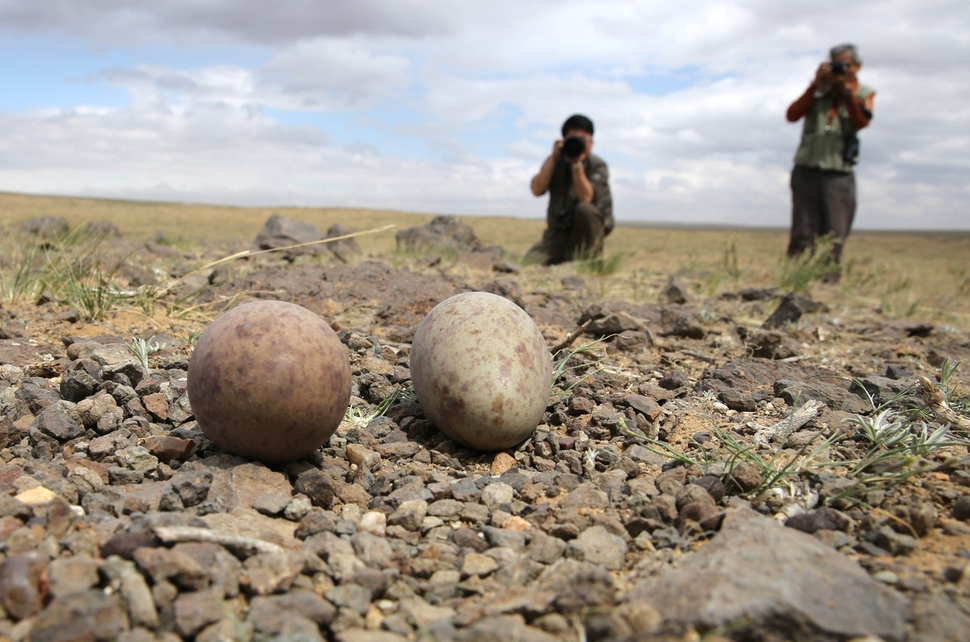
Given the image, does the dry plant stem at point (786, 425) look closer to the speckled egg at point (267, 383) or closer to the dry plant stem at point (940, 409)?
the dry plant stem at point (940, 409)

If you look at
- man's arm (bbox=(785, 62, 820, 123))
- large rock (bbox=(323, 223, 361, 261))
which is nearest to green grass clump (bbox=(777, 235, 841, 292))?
man's arm (bbox=(785, 62, 820, 123))

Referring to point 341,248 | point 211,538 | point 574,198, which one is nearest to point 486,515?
point 211,538

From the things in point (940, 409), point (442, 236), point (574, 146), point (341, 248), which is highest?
point (574, 146)

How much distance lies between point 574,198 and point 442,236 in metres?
2.39

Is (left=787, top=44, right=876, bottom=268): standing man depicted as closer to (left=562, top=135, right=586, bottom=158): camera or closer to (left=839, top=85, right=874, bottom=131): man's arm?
(left=839, top=85, right=874, bottom=131): man's arm

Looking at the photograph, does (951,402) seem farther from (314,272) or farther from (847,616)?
(314,272)

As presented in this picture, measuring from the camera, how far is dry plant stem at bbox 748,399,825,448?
284 cm

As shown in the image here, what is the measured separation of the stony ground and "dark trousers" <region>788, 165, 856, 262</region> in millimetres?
5570

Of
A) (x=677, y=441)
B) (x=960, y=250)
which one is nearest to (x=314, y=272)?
(x=677, y=441)

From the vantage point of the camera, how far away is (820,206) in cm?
891

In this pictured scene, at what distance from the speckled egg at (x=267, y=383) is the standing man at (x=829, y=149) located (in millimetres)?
7303

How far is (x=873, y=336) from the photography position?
546cm

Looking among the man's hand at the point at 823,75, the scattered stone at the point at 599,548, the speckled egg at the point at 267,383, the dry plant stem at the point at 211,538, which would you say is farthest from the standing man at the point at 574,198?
the dry plant stem at the point at 211,538

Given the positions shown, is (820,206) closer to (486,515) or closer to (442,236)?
(442,236)
